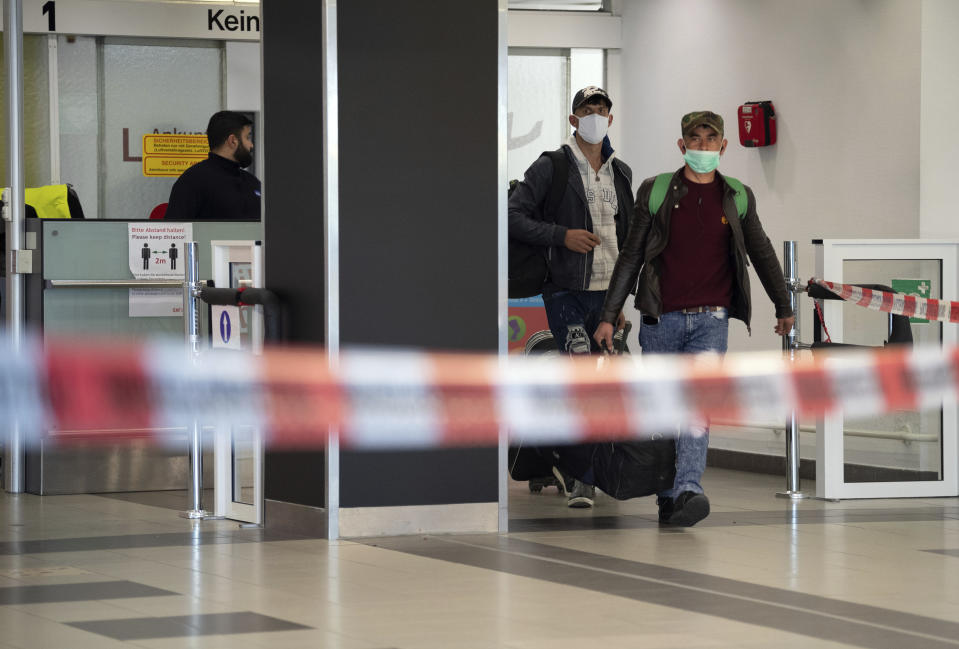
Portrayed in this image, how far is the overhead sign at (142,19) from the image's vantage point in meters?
13.1

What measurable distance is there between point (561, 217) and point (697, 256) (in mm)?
1038

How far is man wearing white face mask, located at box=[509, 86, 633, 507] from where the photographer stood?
846cm

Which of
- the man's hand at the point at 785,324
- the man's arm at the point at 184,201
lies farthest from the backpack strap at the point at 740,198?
the man's arm at the point at 184,201

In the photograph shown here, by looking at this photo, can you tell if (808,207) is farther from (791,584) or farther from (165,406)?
(165,406)

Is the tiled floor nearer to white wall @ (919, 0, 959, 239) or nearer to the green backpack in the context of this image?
the green backpack

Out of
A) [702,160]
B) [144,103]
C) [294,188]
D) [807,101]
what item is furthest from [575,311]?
Result: [144,103]

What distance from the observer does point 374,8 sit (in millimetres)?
7234

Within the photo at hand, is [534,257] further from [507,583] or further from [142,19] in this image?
[142,19]

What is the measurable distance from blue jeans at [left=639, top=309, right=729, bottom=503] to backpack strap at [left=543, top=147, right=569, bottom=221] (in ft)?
3.43

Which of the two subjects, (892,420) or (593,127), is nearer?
(593,127)

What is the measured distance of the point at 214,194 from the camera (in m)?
9.95

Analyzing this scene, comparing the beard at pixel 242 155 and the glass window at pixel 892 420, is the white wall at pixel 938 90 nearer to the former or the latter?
the glass window at pixel 892 420

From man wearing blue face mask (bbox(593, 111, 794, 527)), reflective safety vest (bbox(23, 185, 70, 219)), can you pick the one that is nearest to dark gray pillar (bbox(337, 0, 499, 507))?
man wearing blue face mask (bbox(593, 111, 794, 527))

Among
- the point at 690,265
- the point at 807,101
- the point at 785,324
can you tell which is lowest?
the point at 785,324
